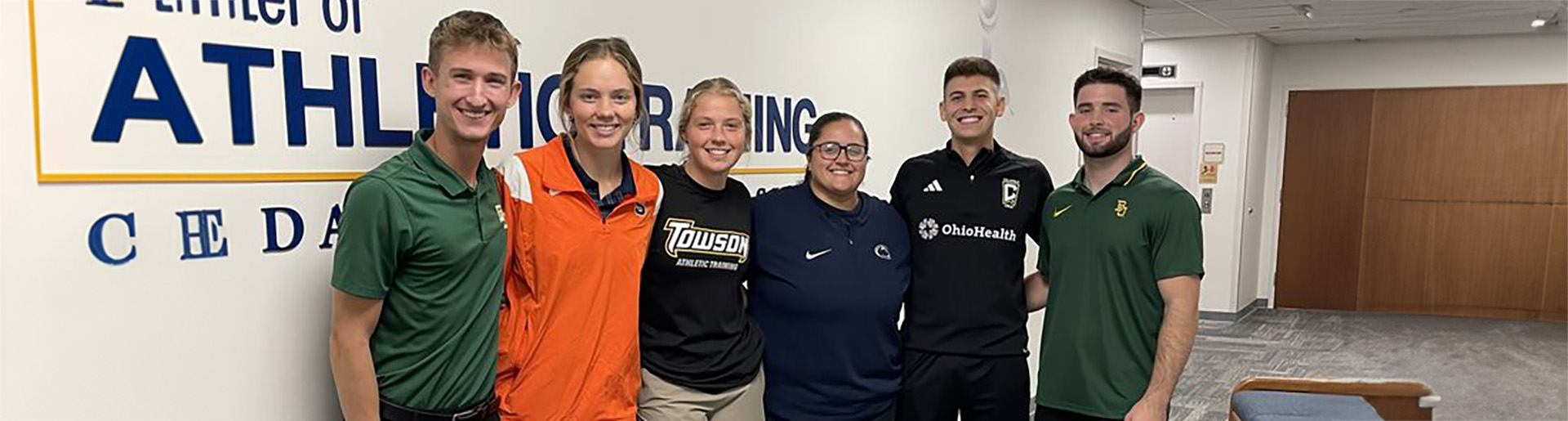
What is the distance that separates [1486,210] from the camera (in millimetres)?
7668

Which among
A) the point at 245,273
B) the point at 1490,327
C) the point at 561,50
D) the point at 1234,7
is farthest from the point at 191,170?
the point at 1490,327

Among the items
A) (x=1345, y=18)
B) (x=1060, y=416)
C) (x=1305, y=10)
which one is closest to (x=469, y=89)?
(x=1060, y=416)

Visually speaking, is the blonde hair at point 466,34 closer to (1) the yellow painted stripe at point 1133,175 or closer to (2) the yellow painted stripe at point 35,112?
(2) the yellow painted stripe at point 35,112

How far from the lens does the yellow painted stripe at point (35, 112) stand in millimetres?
1469

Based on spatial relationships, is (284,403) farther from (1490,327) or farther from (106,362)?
(1490,327)

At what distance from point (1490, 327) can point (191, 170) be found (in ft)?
28.1

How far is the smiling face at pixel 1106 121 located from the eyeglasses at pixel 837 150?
57 centimetres

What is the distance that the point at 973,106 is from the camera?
8.35ft

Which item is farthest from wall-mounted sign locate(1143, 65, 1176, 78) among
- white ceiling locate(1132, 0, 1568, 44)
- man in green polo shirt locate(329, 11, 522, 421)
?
man in green polo shirt locate(329, 11, 522, 421)

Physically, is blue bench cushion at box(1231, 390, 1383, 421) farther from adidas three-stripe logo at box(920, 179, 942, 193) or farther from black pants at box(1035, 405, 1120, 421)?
adidas three-stripe logo at box(920, 179, 942, 193)

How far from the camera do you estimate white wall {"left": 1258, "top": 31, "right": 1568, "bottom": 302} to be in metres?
7.42

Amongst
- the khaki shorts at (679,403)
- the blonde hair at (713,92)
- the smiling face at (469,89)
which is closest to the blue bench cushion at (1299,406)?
the khaki shorts at (679,403)

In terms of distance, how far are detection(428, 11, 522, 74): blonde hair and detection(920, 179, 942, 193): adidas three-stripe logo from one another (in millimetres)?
1214

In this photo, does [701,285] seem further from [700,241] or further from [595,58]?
[595,58]
